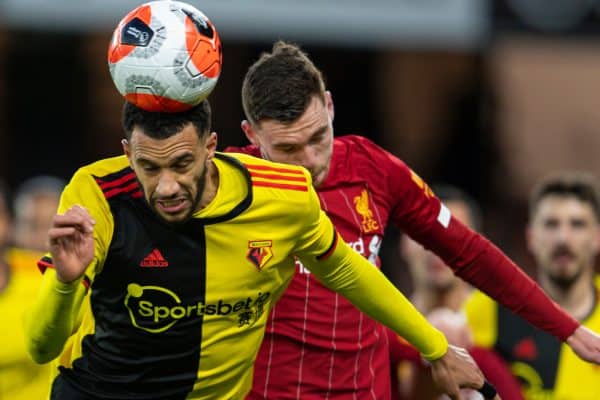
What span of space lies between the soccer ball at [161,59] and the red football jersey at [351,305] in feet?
2.84

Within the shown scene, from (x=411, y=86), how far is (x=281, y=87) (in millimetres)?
11894

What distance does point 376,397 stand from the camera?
5.45m

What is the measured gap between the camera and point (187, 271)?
4.67 m

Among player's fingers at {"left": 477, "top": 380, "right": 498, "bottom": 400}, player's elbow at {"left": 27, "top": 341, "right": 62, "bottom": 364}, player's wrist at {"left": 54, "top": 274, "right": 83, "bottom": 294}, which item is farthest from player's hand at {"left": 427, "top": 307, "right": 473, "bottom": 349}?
player's wrist at {"left": 54, "top": 274, "right": 83, "bottom": 294}

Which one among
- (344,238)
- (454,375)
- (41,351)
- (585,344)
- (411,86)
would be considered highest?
(41,351)

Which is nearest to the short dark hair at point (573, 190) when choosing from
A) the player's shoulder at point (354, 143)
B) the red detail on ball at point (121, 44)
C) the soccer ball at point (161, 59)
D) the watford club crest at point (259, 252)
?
the player's shoulder at point (354, 143)

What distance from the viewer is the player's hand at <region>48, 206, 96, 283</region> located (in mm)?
4160

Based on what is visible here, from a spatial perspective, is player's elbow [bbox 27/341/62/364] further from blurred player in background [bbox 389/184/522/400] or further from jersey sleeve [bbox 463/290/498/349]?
jersey sleeve [bbox 463/290/498/349]

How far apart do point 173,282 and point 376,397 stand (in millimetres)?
1171

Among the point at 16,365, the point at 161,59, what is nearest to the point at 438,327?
the point at 161,59

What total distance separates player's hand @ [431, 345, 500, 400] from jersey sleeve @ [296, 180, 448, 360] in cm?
3

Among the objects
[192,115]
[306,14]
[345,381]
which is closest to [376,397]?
[345,381]

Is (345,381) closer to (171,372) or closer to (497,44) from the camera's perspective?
(171,372)

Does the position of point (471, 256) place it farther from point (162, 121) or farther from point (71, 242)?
point (71, 242)
